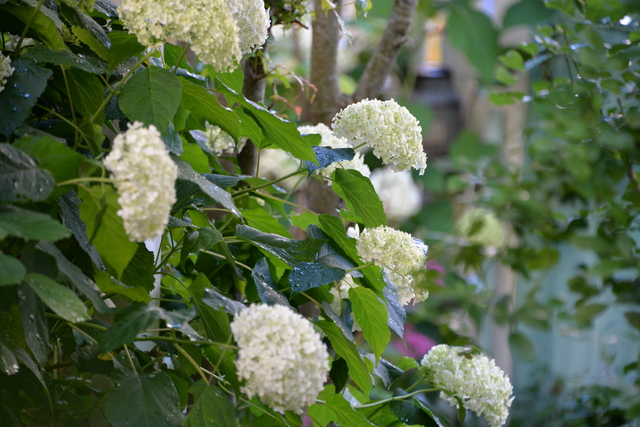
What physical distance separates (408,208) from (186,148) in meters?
2.14

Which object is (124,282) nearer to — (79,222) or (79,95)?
(79,222)

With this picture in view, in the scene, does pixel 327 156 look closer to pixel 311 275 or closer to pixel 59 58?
pixel 311 275

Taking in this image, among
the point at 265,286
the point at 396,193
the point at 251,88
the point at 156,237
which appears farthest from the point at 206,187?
the point at 396,193

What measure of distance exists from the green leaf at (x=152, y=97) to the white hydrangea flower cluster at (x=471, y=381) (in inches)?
19.0

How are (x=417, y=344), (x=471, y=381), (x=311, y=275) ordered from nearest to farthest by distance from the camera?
(x=311, y=275), (x=471, y=381), (x=417, y=344)

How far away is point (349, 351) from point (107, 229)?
0.97ft

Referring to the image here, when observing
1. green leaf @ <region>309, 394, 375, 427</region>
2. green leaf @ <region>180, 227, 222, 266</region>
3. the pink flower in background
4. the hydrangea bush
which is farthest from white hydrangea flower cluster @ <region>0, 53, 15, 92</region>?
the pink flower in background

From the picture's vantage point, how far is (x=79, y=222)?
575mm

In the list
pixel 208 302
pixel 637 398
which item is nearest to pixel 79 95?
pixel 208 302

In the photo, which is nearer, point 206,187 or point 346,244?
point 206,187

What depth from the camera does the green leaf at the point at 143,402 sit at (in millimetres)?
510

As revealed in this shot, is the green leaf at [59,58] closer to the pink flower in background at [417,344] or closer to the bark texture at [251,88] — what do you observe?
the bark texture at [251,88]

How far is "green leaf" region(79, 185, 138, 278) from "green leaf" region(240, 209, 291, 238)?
32 cm

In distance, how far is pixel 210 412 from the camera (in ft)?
1.69
